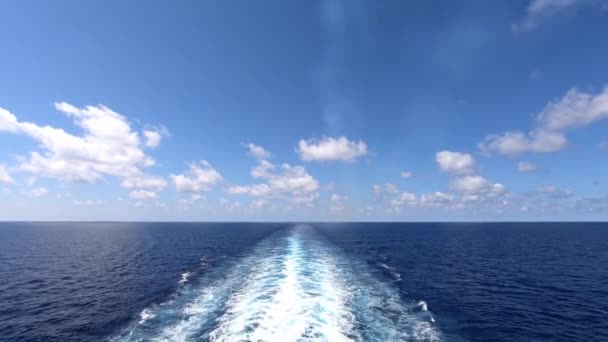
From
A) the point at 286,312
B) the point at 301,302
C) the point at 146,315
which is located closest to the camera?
the point at 286,312

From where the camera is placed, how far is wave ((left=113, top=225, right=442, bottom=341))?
2311cm

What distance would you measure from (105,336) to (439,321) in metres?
31.4

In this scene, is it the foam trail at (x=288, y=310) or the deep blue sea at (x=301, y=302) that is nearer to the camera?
the foam trail at (x=288, y=310)

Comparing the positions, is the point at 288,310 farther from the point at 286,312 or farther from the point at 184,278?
the point at 184,278

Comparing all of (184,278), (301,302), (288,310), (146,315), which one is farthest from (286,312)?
(184,278)

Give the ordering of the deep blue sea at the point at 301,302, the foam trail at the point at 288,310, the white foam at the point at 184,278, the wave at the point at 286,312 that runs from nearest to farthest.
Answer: the foam trail at the point at 288,310
the wave at the point at 286,312
the deep blue sea at the point at 301,302
the white foam at the point at 184,278

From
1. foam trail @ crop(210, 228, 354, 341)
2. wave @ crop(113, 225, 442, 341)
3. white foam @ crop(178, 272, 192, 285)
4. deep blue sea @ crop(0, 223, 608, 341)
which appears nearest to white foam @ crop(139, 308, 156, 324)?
wave @ crop(113, 225, 442, 341)

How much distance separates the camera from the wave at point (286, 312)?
23109mm

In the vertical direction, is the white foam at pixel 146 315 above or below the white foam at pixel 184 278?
below

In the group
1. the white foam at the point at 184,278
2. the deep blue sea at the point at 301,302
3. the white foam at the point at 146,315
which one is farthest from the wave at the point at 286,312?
the white foam at the point at 184,278

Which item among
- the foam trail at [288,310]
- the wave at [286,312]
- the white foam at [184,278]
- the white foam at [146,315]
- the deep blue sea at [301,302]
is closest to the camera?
the foam trail at [288,310]

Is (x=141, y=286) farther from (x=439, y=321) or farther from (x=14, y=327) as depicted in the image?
(x=439, y=321)

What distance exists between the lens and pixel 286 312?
26.8 meters

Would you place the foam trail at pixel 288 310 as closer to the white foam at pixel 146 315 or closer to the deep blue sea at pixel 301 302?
the deep blue sea at pixel 301 302
